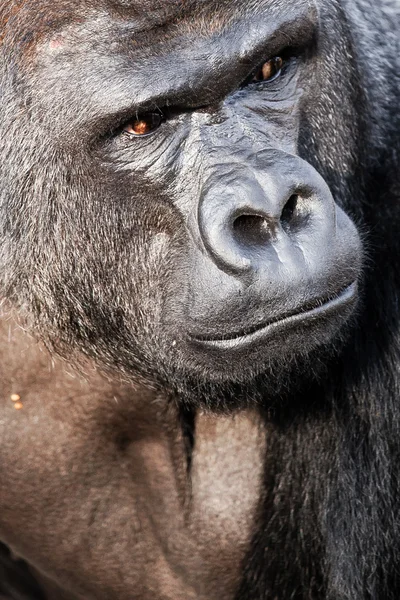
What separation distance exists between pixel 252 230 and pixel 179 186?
1.22 feet

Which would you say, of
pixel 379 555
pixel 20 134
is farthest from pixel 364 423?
pixel 20 134

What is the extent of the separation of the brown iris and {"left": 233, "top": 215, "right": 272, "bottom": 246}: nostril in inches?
24.8

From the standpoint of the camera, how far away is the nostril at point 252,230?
3.79m

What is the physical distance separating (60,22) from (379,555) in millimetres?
2406

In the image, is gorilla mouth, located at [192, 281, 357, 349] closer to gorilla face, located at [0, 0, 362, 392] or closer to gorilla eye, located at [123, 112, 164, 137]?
gorilla face, located at [0, 0, 362, 392]

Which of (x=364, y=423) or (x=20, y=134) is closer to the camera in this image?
(x=20, y=134)

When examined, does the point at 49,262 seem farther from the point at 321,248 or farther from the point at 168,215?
the point at 321,248

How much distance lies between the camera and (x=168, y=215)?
4.09 metres

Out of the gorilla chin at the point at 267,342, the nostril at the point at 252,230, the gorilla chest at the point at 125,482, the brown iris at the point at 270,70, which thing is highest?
the brown iris at the point at 270,70

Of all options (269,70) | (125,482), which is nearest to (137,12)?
(269,70)

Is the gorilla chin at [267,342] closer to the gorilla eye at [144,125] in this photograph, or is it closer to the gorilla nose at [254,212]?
the gorilla nose at [254,212]

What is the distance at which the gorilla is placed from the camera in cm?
391

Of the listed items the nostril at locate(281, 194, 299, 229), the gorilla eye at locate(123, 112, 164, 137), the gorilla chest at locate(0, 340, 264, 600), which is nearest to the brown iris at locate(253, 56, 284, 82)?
the gorilla eye at locate(123, 112, 164, 137)

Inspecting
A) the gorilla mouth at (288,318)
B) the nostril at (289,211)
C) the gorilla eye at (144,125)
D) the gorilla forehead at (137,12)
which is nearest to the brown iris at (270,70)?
the gorilla forehead at (137,12)
